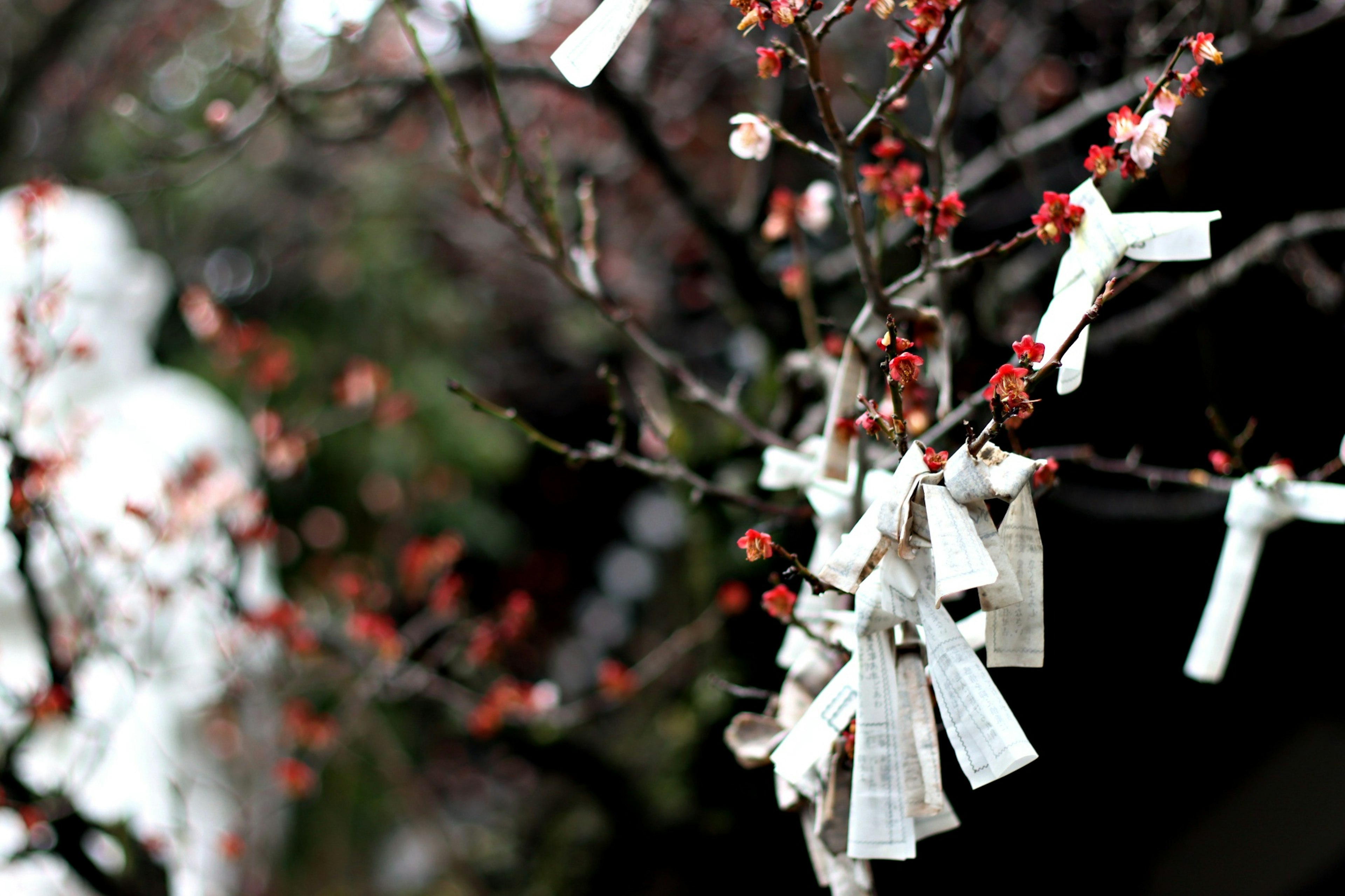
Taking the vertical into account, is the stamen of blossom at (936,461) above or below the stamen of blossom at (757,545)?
above

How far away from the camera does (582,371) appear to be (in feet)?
13.4

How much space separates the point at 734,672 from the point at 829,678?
102 cm

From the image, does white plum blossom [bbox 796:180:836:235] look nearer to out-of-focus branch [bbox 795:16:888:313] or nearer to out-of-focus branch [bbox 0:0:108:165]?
out-of-focus branch [bbox 795:16:888:313]

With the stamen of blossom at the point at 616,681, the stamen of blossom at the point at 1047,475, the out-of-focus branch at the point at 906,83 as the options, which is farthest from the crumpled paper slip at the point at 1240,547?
the stamen of blossom at the point at 616,681

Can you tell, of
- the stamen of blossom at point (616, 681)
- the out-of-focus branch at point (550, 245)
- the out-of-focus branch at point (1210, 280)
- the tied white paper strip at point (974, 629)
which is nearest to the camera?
the tied white paper strip at point (974, 629)

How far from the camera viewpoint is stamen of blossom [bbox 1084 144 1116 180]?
2.80ft

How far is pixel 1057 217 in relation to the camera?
83cm

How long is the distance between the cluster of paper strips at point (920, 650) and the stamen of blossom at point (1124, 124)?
13.4 inches

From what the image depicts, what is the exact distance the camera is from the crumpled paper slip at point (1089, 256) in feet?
2.56

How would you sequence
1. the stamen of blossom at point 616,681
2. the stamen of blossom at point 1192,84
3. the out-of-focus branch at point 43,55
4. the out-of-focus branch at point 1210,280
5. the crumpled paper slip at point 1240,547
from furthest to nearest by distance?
the out-of-focus branch at point 43,55, the stamen of blossom at point 616,681, the out-of-focus branch at point 1210,280, the crumpled paper slip at point 1240,547, the stamen of blossom at point 1192,84

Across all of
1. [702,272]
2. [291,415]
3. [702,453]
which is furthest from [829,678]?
[291,415]

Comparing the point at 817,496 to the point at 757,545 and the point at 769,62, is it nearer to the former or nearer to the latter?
the point at 757,545

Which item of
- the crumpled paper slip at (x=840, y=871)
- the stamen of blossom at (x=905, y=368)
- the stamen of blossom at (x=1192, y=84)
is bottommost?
the crumpled paper slip at (x=840, y=871)

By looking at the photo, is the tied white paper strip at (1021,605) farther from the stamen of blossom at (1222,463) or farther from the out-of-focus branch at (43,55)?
the out-of-focus branch at (43,55)
